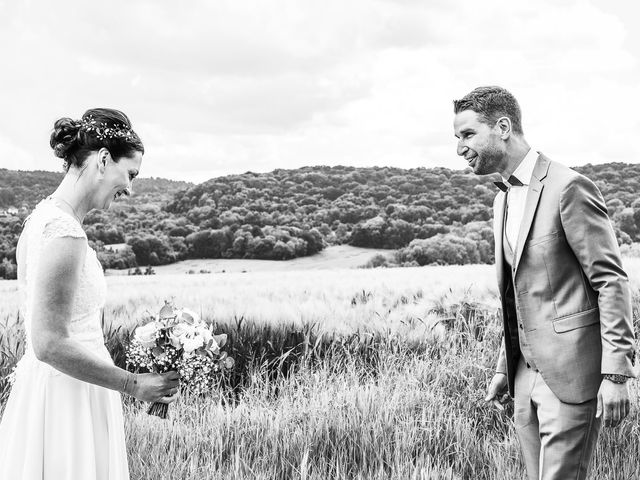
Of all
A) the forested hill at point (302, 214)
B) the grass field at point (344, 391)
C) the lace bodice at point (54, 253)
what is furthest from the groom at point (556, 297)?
the forested hill at point (302, 214)

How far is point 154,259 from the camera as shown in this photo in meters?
15.5

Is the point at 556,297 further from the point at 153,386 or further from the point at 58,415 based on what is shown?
the point at 58,415

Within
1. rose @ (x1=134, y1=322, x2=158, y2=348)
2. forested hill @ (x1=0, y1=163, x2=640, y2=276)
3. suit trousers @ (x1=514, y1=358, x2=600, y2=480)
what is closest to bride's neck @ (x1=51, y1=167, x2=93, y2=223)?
rose @ (x1=134, y1=322, x2=158, y2=348)

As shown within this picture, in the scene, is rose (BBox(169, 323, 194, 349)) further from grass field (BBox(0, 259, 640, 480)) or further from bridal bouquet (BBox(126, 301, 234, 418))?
grass field (BBox(0, 259, 640, 480))

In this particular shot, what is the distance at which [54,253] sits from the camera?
5.40ft

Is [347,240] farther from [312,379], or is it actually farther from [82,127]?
[82,127]

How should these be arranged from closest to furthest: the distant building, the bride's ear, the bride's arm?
the bride's arm → the bride's ear → the distant building

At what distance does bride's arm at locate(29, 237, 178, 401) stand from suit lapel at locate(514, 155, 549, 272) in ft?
4.47

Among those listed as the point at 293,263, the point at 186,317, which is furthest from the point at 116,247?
the point at 186,317

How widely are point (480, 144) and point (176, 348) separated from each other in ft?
4.16

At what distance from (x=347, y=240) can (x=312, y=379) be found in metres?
13.9

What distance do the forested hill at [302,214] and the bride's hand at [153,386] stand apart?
12.2m

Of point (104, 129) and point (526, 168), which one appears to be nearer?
point (104, 129)

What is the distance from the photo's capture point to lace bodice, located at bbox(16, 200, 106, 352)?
1.69m
